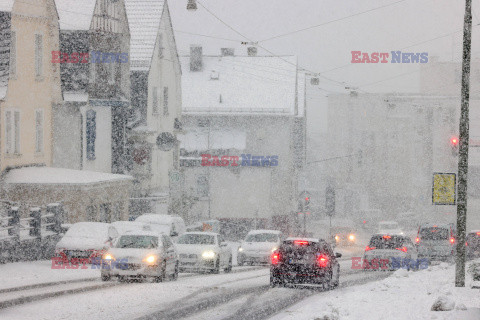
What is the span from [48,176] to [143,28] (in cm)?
1991

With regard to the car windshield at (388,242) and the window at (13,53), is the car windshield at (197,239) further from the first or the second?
the window at (13,53)

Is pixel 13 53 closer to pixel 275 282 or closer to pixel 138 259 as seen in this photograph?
pixel 138 259

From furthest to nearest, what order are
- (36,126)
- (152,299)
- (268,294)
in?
1. (36,126)
2. (268,294)
3. (152,299)

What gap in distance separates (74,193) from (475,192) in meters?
63.2

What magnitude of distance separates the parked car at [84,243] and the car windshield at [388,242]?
397 inches

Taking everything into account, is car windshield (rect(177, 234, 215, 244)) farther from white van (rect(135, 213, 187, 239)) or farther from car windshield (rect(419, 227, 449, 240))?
car windshield (rect(419, 227, 449, 240))

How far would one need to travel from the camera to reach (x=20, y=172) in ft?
113

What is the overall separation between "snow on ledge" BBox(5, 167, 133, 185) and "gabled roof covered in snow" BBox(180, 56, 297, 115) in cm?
3131

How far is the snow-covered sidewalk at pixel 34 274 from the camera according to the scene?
72.7ft

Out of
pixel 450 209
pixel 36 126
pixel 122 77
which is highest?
pixel 122 77

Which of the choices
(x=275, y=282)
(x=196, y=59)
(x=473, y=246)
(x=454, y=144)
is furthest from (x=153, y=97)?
(x=275, y=282)

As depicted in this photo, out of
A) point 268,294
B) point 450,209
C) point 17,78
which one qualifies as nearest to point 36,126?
point 17,78

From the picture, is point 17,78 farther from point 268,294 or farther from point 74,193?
point 268,294

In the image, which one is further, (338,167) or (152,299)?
(338,167)
